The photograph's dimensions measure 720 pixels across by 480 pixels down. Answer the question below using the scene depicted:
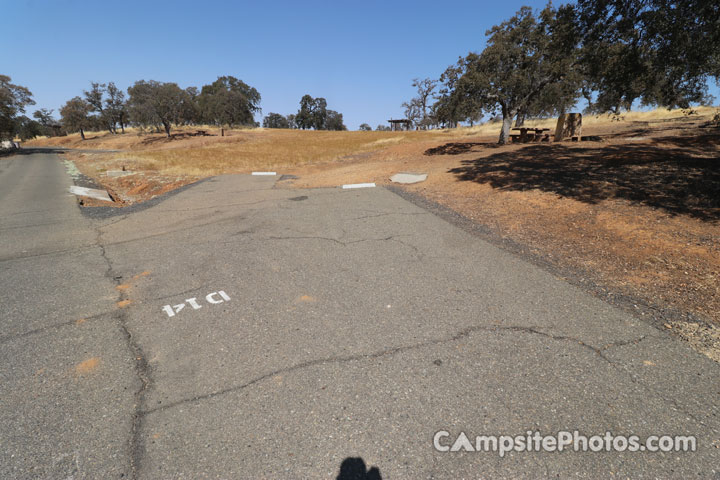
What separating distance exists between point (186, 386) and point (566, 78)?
22.0 meters

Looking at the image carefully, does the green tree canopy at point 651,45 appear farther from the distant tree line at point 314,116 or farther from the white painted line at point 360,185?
the distant tree line at point 314,116

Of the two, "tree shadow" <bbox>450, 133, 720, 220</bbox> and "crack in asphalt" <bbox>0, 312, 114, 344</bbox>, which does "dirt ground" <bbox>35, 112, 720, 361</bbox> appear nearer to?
"tree shadow" <bbox>450, 133, 720, 220</bbox>

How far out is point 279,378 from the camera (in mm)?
2902

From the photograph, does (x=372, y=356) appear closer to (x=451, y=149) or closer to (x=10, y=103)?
(x=451, y=149)

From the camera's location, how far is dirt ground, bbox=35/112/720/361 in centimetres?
433

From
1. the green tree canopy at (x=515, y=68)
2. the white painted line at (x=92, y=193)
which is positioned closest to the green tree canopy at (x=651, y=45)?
the green tree canopy at (x=515, y=68)

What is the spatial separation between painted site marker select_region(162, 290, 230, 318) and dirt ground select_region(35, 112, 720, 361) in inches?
213

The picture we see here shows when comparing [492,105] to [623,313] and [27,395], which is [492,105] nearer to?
[623,313]

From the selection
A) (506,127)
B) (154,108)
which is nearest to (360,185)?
(506,127)

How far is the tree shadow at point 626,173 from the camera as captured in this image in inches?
280

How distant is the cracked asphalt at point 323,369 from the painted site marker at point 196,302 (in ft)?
0.13

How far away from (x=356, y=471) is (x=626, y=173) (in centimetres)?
1125

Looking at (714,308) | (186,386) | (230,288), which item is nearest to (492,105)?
(714,308)

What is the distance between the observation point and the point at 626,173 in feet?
30.0
